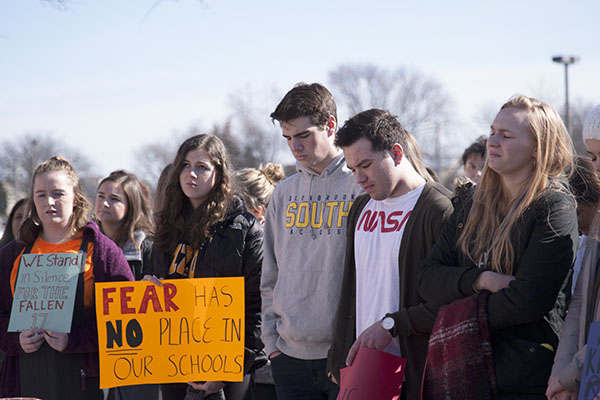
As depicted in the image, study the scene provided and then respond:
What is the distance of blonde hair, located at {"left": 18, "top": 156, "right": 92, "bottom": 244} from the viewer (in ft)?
15.7

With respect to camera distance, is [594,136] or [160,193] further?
[160,193]

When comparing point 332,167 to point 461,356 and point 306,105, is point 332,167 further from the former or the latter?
point 461,356

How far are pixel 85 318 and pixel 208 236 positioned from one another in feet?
3.13

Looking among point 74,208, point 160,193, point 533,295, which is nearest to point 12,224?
point 160,193

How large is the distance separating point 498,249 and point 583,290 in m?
0.36

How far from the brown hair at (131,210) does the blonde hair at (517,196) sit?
371cm

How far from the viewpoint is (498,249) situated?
295cm

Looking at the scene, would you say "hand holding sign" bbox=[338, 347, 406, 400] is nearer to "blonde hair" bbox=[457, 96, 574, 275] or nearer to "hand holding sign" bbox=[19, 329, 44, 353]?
"blonde hair" bbox=[457, 96, 574, 275]

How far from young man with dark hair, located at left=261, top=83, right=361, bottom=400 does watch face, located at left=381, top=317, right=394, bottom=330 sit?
2.12 feet

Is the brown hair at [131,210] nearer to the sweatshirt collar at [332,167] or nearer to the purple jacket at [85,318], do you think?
the purple jacket at [85,318]

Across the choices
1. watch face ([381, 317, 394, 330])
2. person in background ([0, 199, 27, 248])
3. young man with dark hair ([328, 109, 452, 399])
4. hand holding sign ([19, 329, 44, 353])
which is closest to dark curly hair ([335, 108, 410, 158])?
young man with dark hair ([328, 109, 452, 399])

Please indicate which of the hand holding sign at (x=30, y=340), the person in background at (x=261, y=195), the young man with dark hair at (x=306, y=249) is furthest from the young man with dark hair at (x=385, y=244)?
the person in background at (x=261, y=195)

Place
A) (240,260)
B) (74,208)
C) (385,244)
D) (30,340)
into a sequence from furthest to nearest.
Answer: (74,208) < (240,260) < (30,340) < (385,244)

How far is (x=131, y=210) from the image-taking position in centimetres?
640
